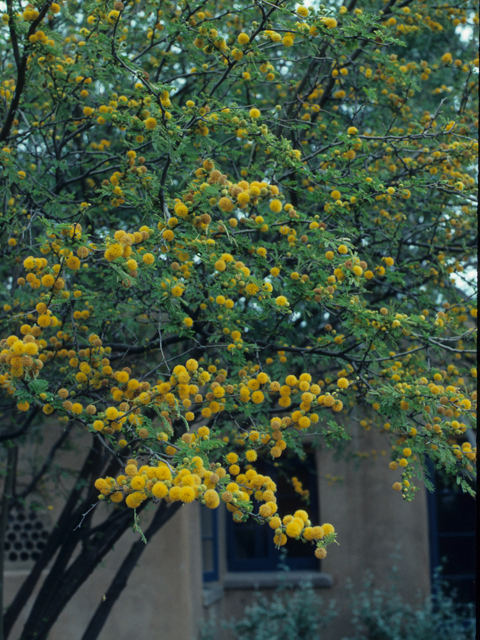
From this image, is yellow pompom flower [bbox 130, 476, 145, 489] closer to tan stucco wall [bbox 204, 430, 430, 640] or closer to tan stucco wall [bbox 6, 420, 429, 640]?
tan stucco wall [bbox 6, 420, 429, 640]

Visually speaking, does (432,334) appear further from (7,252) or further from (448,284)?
(7,252)

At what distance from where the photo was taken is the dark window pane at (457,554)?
282 inches

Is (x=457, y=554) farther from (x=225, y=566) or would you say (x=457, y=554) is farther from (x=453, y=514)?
(x=225, y=566)

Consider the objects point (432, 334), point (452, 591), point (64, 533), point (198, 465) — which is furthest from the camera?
point (452, 591)

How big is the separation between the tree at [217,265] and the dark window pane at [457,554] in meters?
3.82

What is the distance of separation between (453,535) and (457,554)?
0.23 m

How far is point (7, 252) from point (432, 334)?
8.68 ft

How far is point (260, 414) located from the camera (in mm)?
3389

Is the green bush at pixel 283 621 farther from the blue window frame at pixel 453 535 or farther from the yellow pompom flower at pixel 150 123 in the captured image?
the yellow pompom flower at pixel 150 123

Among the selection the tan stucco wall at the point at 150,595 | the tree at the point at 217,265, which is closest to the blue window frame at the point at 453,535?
the tan stucco wall at the point at 150,595

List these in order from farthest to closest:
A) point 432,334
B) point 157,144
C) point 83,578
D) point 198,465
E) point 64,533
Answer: point 64,533 → point 83,578 → point 432,334 → point 157,144 → point 198,465

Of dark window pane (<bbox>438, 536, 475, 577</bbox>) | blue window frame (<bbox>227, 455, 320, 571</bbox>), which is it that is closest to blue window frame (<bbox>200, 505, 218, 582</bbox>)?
blue window frame (<bbox>227, 455, 320, 571</bbox>)

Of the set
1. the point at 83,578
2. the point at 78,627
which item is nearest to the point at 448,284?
the point at 83,578

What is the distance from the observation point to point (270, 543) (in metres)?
7.64
